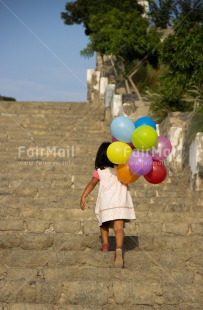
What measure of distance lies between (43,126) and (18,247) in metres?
7.72

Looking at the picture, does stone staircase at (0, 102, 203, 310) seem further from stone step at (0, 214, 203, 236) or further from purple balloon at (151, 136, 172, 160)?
purple balloon at (151, 136, 172, 160)

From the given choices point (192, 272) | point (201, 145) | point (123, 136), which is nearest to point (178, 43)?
point (201, 145)

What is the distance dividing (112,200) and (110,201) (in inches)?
0.9

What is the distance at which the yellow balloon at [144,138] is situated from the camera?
4750mm

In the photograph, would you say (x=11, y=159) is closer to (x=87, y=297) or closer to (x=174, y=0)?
(x=87, y=297)

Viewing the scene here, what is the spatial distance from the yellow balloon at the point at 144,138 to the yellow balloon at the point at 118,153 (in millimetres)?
110

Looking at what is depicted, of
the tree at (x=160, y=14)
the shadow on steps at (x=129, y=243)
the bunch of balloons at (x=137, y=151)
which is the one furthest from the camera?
the tree at (x=160, y=14)

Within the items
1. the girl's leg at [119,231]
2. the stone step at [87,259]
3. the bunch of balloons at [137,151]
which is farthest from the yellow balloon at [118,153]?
the stone step at [87,259]

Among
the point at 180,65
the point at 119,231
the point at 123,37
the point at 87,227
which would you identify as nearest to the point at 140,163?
the point at 119,231

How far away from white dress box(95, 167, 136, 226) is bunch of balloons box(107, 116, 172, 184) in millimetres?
139

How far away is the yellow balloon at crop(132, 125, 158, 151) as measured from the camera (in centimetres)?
475

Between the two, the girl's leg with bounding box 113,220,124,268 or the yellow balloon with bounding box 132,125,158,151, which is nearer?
the girl's leg with bounding box 113,220,124,268

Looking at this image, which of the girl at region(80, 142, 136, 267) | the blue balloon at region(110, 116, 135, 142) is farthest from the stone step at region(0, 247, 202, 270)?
the blue balloon at region(110, 116, 135, 142)

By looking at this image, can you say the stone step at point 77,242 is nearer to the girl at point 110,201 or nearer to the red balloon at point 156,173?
the girl at point 110,201
